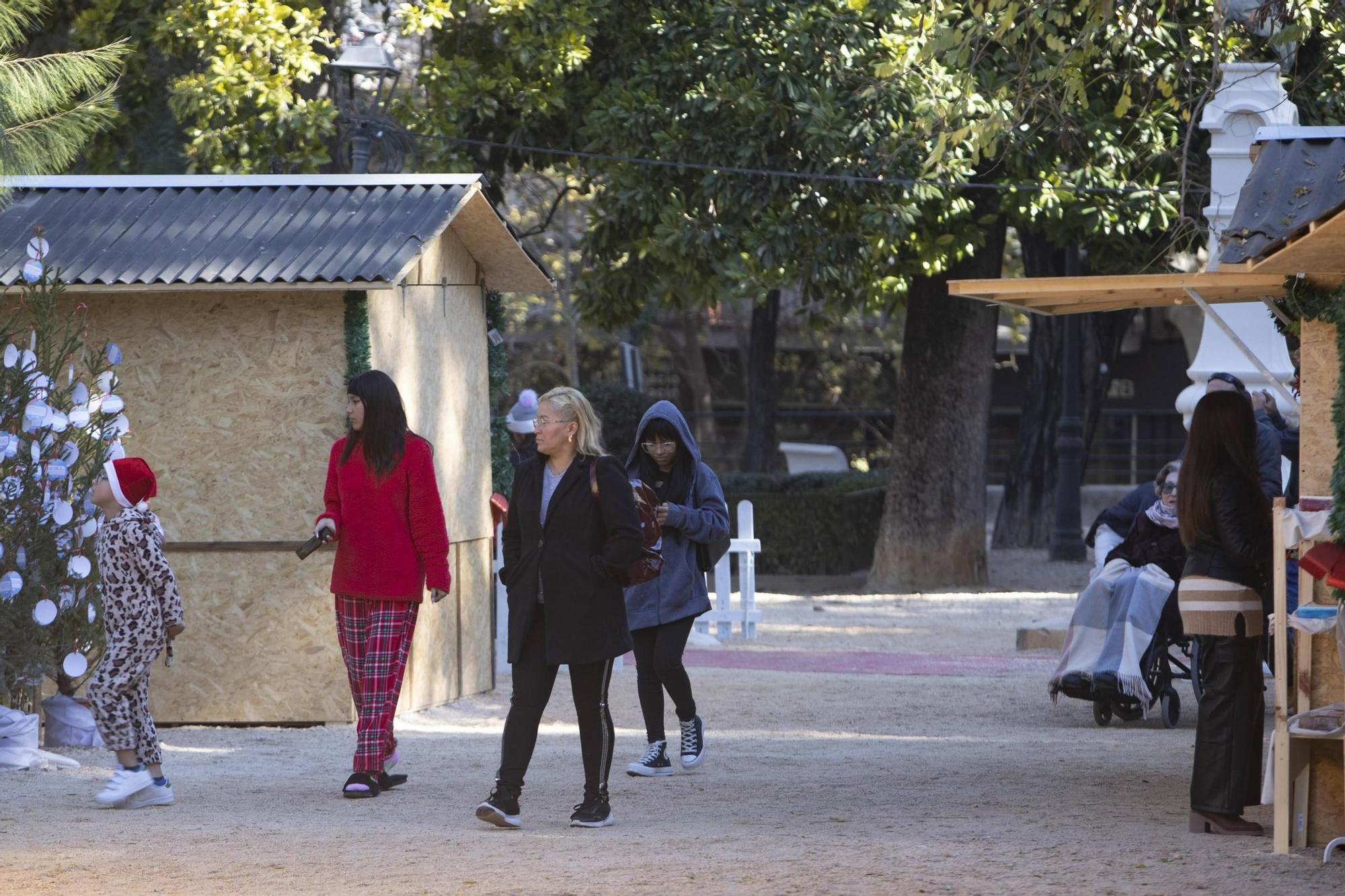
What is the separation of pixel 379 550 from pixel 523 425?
537 cm

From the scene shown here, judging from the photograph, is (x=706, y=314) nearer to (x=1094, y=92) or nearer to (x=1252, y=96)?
(x=1094, y=92)

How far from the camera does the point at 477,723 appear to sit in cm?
973

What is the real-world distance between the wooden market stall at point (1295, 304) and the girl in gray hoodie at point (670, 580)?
179cm

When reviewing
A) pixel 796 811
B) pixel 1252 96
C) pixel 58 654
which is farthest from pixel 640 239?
pixel 796 811

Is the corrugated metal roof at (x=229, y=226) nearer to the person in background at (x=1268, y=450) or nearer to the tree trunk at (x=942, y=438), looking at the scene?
the person in background at (x=1268, y=450)

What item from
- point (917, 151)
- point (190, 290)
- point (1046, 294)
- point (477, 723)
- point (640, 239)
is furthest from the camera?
point (640, 239)

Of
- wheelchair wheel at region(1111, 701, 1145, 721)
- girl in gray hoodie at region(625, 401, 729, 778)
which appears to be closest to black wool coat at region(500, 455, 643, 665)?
girl in gray hoodie at region(625, 401, 729, 778)

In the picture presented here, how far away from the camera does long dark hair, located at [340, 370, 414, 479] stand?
23.9 ft

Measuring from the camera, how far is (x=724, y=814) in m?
6.90

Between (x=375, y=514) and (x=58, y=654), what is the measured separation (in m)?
2.23

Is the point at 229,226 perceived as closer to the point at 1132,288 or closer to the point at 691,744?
the point at 691,744

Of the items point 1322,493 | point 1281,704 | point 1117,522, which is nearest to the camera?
point 1281,704

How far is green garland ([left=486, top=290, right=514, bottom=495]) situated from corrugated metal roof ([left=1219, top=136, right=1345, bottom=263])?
18.4ft

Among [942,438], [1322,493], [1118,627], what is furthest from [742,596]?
[1322,493]
